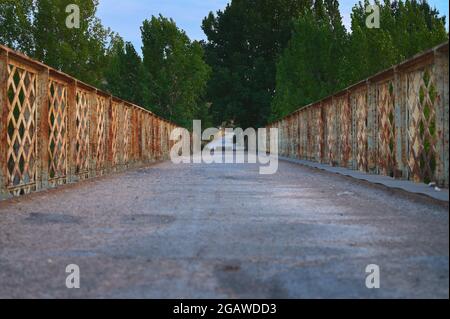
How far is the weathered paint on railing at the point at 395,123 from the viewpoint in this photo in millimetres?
9578

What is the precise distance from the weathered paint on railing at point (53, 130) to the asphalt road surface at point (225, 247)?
1.07 meters

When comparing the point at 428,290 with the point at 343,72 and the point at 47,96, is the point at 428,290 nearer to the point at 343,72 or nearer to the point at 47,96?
the point at 47,96

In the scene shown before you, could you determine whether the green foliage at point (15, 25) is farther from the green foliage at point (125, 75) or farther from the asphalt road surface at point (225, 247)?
the asphalt road surface at point (225, 247)

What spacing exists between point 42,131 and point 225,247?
712 centimetres

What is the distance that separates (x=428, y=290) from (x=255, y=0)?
63498 millimetres

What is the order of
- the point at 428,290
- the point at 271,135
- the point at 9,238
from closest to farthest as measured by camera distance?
the point at 428,290
the point at 9,238
the point at 271,135

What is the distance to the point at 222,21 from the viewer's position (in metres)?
65.4

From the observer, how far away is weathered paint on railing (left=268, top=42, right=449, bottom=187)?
958 centimetres

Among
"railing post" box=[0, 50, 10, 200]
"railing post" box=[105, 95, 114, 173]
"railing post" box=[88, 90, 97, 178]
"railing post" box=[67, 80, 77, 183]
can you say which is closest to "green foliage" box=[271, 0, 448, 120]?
"railing post" box=[105, 95, 114, 173]

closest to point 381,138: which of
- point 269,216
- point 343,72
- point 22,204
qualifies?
point 269,216

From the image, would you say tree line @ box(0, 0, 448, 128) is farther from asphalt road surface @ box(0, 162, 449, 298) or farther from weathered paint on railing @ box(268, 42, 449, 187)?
asphalt road surface @ box(0, 162, 449, 298)

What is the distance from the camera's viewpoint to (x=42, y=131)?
11.1 metres

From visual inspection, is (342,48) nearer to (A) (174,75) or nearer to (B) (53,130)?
(A) (174,75)

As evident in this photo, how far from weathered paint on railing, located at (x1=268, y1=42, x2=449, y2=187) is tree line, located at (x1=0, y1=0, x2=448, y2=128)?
851cm
